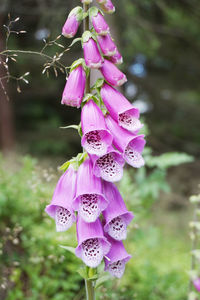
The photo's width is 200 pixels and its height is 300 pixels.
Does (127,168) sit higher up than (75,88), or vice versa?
(127,168)

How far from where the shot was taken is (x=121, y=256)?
57.7 inches

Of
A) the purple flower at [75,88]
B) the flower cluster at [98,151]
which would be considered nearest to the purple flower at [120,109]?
the flower cluster at [98,151]

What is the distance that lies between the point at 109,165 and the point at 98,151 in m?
0.09

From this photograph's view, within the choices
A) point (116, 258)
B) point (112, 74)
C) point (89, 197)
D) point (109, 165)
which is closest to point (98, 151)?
point (109, 165)

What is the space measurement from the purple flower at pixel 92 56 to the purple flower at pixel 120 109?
5.3 inches

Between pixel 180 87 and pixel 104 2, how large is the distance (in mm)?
8323

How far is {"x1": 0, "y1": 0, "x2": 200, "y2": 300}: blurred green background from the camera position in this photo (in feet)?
7.95

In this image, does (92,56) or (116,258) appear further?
(116,258)

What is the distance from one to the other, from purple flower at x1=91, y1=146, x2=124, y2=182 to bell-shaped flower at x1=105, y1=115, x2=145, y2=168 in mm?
36

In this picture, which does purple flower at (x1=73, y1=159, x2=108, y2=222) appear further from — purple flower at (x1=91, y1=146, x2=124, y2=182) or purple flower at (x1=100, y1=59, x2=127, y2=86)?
purple flower at (x1=100, y1=59, x2=127, y2=86)

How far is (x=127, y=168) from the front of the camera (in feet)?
17.9

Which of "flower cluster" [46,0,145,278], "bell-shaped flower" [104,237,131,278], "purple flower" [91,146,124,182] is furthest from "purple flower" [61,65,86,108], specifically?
"bell-shaped flower" [104,237,131,278]

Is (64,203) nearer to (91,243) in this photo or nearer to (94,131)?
(91,243)

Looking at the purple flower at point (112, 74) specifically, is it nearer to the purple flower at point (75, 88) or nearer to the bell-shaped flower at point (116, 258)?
the purple flower at point (75, 88)
